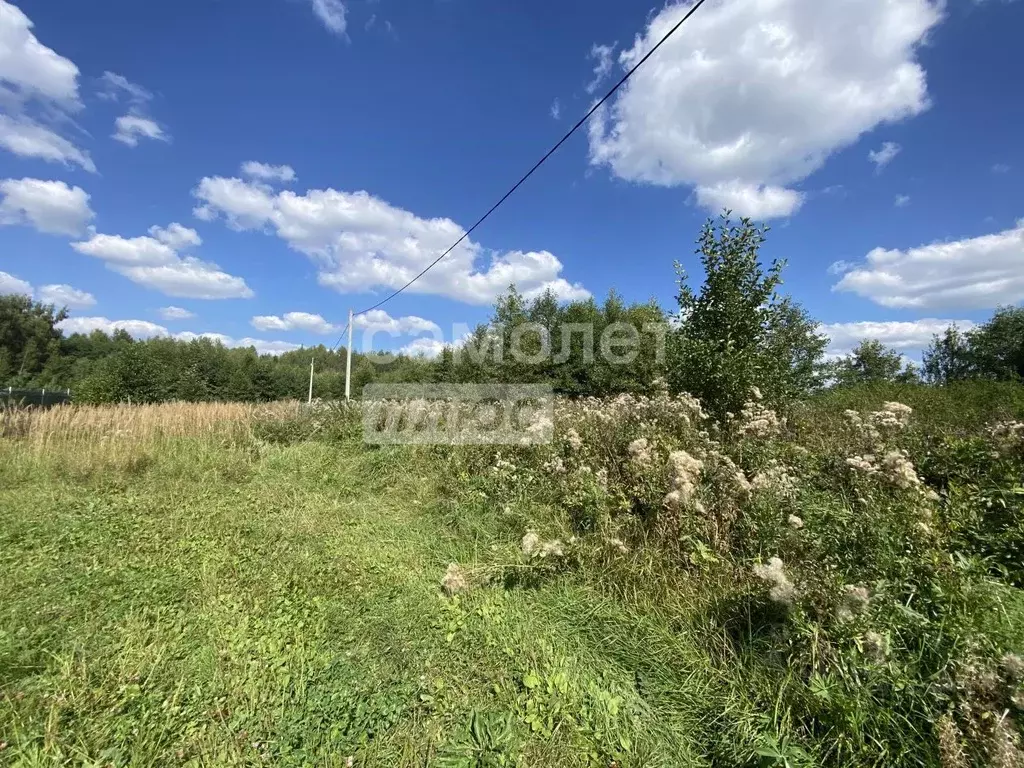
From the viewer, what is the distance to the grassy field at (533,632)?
177cm

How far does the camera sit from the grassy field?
1770 millimetres

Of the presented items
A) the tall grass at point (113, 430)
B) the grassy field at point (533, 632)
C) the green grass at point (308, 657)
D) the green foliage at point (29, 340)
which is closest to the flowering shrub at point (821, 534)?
the grassy field at point (533, 632)

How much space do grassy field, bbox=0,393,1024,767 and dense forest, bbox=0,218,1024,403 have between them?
A: 2.00 m

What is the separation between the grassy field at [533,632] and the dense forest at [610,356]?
6.58ft

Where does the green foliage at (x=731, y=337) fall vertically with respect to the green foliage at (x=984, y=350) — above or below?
below

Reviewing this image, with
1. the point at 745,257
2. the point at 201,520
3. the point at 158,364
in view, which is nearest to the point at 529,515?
the point at 201,520

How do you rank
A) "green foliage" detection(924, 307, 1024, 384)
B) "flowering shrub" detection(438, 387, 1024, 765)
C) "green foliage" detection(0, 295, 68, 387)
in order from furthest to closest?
"green foliage" detection(0, 295, 68, 387) → "green foliage" detection(924, 307, 1024, 384) → "flowering shrub" detection(438, 387, 1024, 765)

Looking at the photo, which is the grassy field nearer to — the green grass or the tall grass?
the green grass

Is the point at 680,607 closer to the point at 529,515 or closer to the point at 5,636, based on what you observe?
the point at 529,515

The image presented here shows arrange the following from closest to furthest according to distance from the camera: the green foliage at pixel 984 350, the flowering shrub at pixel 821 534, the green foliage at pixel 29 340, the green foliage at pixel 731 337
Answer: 1. the flowering shrub at pixel 821 534
2. the green foliage at pixel 731 337
3. the green foliage at pixel 984 350
4. the green foliage at pixel 29 340

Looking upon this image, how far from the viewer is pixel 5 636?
2.41 metres

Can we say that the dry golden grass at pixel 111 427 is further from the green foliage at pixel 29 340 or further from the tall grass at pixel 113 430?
the green foliage at pixel 29 340

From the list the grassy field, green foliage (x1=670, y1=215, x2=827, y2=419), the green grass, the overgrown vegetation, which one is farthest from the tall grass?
green foliage (x1=670, y1=215, x2=827, y2=419)

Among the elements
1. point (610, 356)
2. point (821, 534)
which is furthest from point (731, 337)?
point (610, 356)
